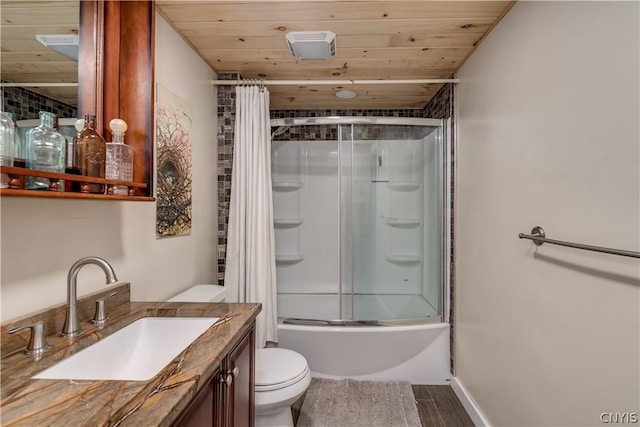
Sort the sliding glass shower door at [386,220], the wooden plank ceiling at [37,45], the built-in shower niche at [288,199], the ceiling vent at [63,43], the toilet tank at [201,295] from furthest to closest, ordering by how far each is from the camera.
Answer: the built-in shower niche at [288,199]
the sliding glass shower door at [386,220]
the toilet tank at [201,295]
the ceiling vent at [63,43]
the wooden plank ceiling at [37,45]

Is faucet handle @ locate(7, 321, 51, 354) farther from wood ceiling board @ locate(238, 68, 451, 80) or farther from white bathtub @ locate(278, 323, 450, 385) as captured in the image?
wood ceiling board @ locate(238, 68, 451, 80)

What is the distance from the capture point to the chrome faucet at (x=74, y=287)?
1014 mm

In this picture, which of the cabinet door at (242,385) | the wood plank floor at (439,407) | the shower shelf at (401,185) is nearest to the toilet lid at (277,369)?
the cabinet door at (242,385)

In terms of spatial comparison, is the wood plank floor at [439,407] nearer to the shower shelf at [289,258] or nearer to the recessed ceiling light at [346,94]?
the shower shelf at [289,258]

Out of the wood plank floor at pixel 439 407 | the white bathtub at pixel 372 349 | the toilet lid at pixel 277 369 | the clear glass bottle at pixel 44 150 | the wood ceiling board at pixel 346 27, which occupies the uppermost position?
the wood ceiling board at pixel 346 27

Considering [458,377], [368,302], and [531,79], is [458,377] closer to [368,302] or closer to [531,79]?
[368,302]

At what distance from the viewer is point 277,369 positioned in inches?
67.6

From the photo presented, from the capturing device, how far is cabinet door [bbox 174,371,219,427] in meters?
0.79

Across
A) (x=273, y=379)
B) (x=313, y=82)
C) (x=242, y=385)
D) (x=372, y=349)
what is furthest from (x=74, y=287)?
(x=372, y=349)

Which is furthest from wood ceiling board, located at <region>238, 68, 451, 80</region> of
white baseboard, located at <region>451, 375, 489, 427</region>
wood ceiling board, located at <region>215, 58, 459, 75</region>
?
white baseboard, located at <region>451, 375, 489, 427</region>

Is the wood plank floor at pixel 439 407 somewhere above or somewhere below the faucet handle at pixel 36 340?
below

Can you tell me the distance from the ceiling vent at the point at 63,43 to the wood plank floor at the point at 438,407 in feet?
7.03

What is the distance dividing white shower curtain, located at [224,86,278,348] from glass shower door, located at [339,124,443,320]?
737 mm

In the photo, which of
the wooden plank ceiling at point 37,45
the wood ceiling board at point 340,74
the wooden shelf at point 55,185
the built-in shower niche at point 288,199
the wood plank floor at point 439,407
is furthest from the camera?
the built-in shower niche at point 288,199
